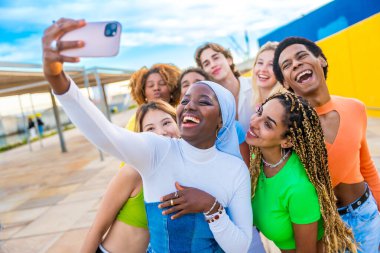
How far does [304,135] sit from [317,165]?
0.56 ft

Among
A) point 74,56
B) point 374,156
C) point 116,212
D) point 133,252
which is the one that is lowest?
point 374,156

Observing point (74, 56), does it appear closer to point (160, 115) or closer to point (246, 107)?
point (160, 115)

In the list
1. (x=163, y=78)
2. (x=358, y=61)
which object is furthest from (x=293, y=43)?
(x=358, y=61)

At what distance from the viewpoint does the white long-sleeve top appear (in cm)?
139

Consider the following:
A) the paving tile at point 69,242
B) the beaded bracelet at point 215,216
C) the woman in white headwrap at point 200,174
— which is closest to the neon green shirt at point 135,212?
the woman in white headwrap at point 200,174

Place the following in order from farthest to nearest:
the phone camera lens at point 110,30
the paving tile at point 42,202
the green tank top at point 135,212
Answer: the paving tile at point 42,202 < the green tank top at point 135,212 < the phone camera lens at point 110,30

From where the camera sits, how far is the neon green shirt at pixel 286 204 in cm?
153

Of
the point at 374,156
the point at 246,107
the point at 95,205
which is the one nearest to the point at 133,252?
the point at 246,107

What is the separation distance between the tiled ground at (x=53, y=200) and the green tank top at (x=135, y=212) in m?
2.43

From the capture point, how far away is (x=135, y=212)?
1.78 metres

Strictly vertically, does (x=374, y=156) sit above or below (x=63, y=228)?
above

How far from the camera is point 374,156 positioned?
4.94 meters

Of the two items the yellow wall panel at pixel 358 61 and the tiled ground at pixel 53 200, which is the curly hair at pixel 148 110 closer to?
the tiled ground at pixel 53 200

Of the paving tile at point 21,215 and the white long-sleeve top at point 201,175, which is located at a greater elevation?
the white long-sleeve top at point 201,175
